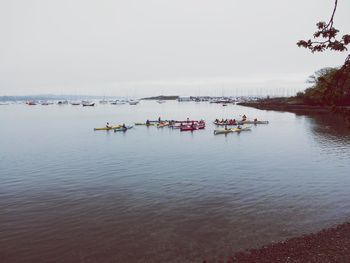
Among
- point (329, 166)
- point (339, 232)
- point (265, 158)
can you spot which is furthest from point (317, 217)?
point (265, 158)

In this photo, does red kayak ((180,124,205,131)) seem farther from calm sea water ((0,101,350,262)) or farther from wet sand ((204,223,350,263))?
wet sand ((204,223,350,263))

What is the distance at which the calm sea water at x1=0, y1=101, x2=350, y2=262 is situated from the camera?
64.1 feet

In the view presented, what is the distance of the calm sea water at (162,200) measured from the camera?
1953 cm

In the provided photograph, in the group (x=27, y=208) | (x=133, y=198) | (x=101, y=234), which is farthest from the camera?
(x=133, y=198)

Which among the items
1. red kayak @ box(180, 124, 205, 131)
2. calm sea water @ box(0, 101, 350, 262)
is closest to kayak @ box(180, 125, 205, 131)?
red kayak @ box(180, 124, 205, 131)

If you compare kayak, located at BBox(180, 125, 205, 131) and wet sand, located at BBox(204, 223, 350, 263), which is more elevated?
kayak, located at BBox(180, 125, 205, 131)

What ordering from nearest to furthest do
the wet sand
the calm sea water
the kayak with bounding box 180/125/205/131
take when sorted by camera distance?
1. the wet sand
2. the calm sea water
3. the kayak with bounding box 180/125/205/131

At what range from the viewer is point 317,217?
23.3 meters

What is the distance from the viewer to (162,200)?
27.3 metres

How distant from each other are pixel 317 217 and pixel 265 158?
70.2 ft

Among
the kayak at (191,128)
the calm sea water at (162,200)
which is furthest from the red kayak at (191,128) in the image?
the calm sea water at (162,200)

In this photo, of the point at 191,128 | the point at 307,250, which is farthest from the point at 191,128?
the point at 307,250

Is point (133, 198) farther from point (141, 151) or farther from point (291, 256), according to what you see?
point (141, 151)

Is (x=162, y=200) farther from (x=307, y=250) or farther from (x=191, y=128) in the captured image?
(x=191, y=128)
